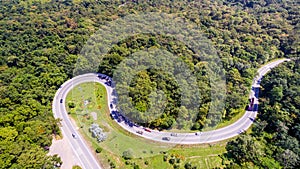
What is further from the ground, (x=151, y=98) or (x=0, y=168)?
(x=151, y=98)

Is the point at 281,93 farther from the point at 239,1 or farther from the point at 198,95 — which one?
the point at 239,1

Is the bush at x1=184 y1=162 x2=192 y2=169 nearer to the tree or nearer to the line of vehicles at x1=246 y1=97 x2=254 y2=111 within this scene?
the tree

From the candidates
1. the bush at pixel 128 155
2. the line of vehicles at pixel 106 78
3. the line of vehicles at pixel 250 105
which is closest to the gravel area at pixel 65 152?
the bush at pixel 128 155

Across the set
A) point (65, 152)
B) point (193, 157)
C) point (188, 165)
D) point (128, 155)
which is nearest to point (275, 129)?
point (193, 157)

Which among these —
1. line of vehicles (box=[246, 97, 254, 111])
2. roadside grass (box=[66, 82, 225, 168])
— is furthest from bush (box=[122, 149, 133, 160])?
line of vehicles (box=[246, 97, 254, 111])

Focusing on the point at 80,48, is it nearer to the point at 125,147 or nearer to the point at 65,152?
the point at 65,152

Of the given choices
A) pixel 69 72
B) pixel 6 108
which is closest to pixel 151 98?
pixel 69 72
